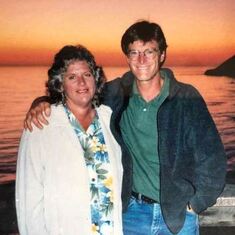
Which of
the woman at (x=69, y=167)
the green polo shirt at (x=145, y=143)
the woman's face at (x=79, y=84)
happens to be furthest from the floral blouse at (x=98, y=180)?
the green polo shirt at (x=145, y=143)

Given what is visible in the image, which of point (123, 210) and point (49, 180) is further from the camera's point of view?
point (123, 210)

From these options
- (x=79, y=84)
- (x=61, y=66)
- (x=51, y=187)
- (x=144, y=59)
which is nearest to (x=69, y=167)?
(x=51, y=187)

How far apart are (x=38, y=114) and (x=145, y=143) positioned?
0.65 metres

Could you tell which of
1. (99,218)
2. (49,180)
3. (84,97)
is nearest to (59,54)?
(84,97)

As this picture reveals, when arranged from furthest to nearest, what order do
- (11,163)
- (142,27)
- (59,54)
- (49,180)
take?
(11,163), (142,27), (59,54), (49,180)

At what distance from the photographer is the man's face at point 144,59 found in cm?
215

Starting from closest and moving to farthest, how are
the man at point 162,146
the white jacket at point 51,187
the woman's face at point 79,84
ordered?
the white jacket at point 51,187, the woman's face at point 79,84, the man at point 162,146

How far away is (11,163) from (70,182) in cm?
1042

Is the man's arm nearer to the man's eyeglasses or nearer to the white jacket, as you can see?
the white jacket

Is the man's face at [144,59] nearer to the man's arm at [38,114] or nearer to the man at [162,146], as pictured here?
the man at [162,146]

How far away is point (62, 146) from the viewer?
6.40 ft

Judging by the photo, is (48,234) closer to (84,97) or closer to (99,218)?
(99,218)

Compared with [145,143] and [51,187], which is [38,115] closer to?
[51,187]

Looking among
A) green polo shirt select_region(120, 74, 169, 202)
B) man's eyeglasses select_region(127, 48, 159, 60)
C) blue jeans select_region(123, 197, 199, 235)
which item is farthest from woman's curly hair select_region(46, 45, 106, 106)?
blue jeans select_region(123, 197, 199, 235)
